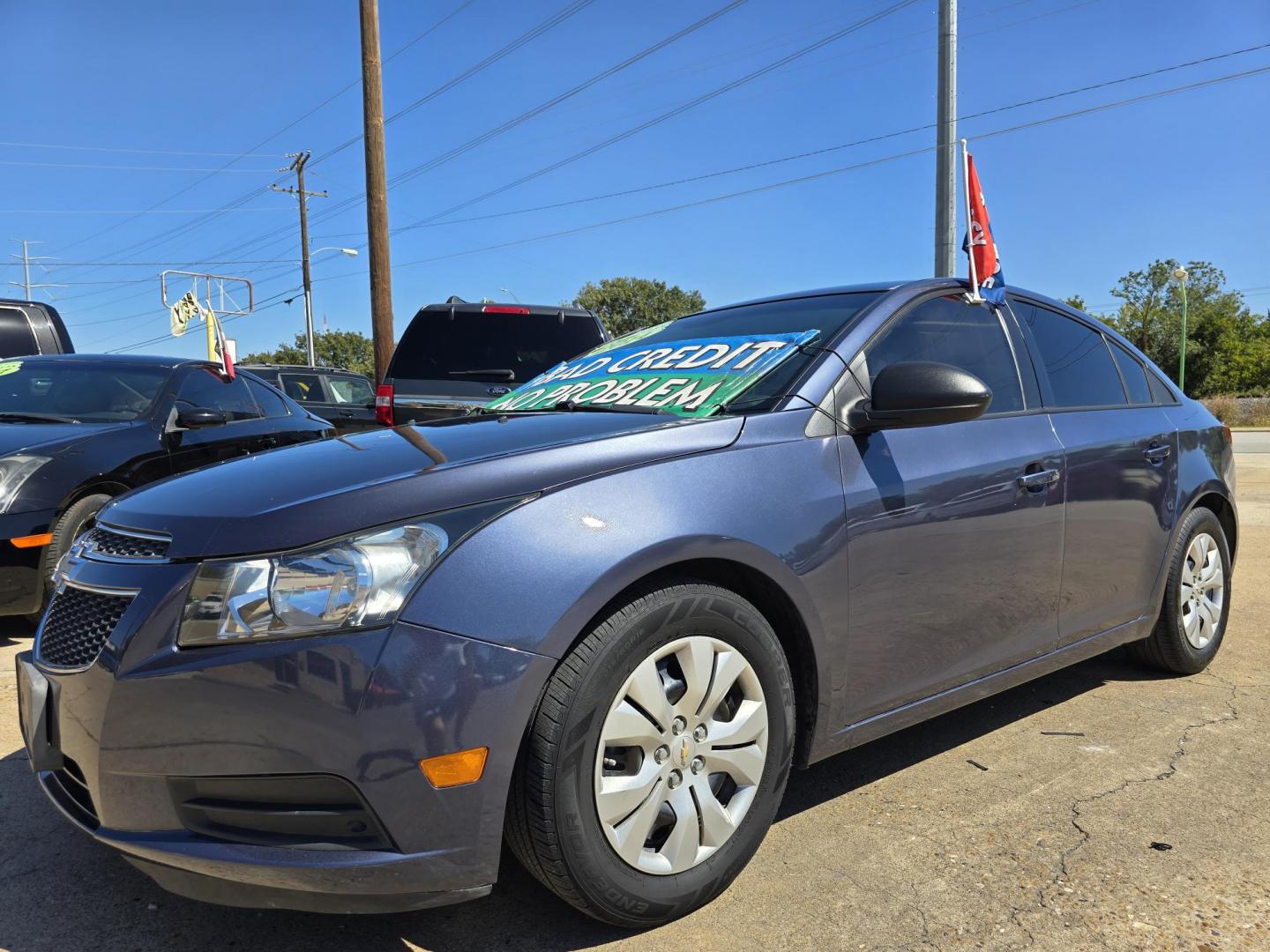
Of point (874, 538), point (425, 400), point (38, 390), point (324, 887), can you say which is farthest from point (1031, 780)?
point (38, 390)

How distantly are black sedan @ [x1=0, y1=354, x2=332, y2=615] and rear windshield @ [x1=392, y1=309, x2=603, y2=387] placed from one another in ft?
3.77

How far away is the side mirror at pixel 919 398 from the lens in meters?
2.61

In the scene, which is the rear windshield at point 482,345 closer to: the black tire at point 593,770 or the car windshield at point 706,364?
the car windshield at point 706,364

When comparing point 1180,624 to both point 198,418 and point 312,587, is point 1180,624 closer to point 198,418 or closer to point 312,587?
point 312,587

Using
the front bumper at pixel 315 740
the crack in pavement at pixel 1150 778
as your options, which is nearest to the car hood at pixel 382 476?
the front bumper at pixel 315 740

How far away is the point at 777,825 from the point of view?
2.77 metres

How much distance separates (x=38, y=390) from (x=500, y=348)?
331cm

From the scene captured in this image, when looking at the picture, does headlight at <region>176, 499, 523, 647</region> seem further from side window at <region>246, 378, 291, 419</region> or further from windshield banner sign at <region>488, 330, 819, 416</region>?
side window at <region>246, 378, 291, 419</region>

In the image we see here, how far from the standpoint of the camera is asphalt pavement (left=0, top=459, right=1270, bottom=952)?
7.23ft

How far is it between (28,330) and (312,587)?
8042 millimetres


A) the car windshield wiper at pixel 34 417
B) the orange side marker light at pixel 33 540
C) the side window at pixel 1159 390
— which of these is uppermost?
the side window at pixel 1159 390

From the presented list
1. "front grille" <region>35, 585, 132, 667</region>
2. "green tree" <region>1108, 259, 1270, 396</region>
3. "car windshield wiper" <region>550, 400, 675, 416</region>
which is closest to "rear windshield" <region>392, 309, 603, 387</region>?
"car windshield wiper" <region>550, 400, 675, 416</region>

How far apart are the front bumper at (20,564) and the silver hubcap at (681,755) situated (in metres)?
3.80

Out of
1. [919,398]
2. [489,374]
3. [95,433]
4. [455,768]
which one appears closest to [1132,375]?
[919,398]
